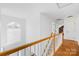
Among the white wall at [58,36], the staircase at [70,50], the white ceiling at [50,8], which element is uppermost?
the white ceiling at [50,8]

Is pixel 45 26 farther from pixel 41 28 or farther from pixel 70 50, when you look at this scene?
pixel 70 50

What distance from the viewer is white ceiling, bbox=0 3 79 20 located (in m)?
1.41

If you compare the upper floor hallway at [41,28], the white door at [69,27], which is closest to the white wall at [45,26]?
the upper floor hallway at [41,28]

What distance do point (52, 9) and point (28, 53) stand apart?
0.61 m

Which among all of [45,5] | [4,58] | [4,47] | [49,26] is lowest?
[4,58]

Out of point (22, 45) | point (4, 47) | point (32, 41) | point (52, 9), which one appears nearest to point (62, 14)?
point (52, 9)

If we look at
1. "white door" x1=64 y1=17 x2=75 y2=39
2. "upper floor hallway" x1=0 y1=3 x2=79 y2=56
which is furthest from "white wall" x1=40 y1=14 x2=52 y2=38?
"white door" x1=64 y1=17 x2=75 y2=39

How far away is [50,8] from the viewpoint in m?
1.45

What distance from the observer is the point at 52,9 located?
1458 millimetres

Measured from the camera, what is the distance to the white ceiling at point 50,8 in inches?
55.4

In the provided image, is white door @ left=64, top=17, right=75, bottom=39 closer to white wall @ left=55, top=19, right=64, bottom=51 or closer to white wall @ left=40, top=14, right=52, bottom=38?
white wall @ left=55, top=19, right=64, bottom=51

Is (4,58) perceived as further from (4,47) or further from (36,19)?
(36,19)

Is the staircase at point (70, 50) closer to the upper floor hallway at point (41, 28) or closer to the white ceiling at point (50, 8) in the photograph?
the upper floor hallway at point (41, 28)

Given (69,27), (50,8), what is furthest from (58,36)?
(50,8)
